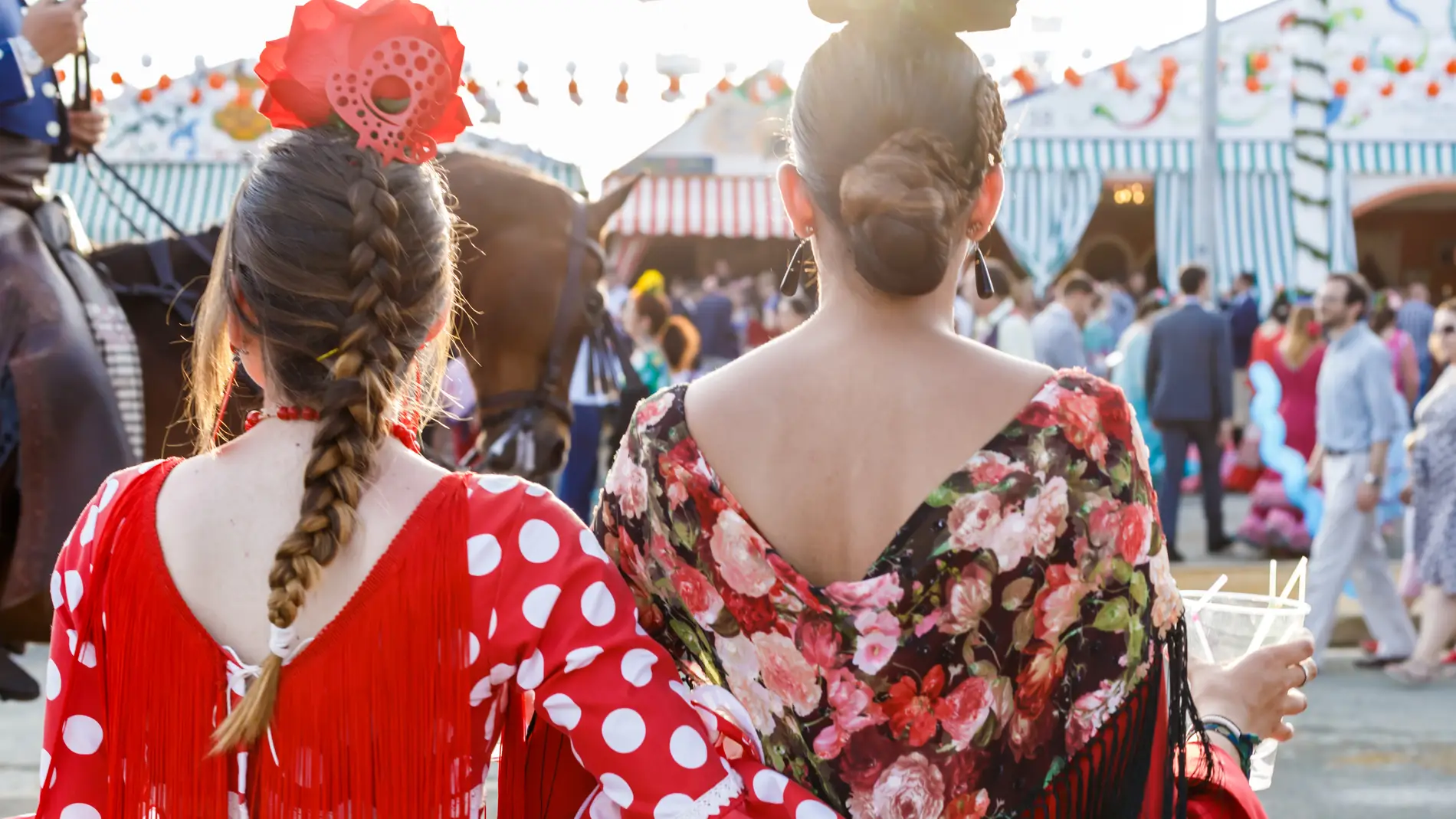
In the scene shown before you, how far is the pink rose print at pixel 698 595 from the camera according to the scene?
1.53 metres

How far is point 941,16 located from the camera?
59.9 inches

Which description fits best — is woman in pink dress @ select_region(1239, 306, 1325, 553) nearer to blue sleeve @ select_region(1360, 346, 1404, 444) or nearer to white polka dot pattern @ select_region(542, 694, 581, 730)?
blue sleeve @ select_region(1360, 346, 1404, 444)

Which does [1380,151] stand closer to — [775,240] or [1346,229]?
[1346,229]

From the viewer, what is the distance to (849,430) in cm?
150

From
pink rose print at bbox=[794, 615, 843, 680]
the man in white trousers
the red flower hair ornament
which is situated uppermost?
the red flower hair ornament

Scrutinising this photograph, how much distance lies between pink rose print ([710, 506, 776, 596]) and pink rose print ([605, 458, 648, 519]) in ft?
0.33

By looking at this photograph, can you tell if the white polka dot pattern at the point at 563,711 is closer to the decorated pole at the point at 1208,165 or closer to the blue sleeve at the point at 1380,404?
the blue sleeve at the point at 1380,404

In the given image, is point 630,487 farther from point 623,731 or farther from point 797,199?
point 797,199

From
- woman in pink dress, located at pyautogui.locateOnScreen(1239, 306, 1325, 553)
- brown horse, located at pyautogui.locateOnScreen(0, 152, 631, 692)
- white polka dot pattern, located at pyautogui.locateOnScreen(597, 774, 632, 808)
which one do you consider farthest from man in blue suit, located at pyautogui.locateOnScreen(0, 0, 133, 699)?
woman in pink dress, located at pyautogui.locateOnScreen(1239, 306, 1325, 553)

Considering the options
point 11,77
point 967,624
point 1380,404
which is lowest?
point 1380,404

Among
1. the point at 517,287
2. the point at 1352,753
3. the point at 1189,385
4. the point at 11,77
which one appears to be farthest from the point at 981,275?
the point at 1189,385

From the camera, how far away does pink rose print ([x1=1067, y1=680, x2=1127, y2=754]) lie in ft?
4.99

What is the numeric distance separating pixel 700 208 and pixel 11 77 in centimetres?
1582

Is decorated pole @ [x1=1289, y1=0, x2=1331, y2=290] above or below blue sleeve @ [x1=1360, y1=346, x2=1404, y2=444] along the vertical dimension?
above
